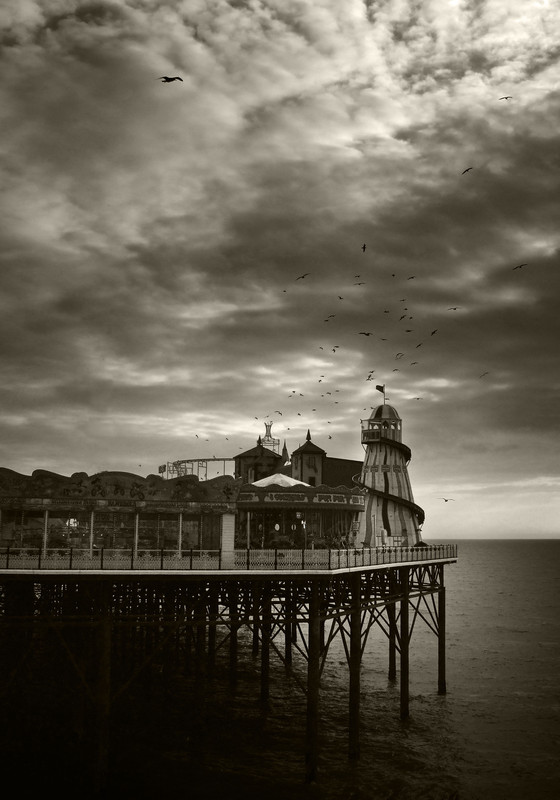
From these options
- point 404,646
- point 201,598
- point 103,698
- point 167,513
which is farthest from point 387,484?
point 103,698

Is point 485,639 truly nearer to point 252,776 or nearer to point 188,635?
point 188,635

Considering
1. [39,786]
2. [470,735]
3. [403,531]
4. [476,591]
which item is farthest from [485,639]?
[476,591]

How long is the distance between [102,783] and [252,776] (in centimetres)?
546

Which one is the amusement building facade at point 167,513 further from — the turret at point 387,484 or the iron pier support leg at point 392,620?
the turret at point 387,484

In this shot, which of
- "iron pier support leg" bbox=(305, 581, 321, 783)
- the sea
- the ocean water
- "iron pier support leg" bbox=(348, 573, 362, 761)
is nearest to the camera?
"iron pier support leg" bbox=(305, 581, 321, 783)

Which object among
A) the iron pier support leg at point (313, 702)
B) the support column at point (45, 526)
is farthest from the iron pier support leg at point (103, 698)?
the iron pier support leg at point (313, 702)

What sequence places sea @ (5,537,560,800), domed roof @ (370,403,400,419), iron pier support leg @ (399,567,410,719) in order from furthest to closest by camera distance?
1. domed roof @ (370,403,400,419)
2. iron pier support leg @ (399,567,410,719)
3. sea @ (5,537,560,800)

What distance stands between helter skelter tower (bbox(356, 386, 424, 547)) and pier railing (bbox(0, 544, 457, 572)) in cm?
2616

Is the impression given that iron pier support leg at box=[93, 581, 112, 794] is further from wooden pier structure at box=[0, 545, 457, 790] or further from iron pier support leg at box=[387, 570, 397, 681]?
iron pier support leg at box=[387, 570, 397, 681]

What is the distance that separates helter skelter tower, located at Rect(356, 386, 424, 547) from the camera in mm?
54469

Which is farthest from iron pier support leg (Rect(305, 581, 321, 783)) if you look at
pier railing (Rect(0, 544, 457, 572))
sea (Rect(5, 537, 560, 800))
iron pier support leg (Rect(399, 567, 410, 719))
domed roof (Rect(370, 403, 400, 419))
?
domed roof (Rect(370, 403, 400, 419))

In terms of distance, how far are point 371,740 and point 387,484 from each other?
1012 inches

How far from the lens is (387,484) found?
5528 cm

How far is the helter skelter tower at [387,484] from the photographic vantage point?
54.5m
